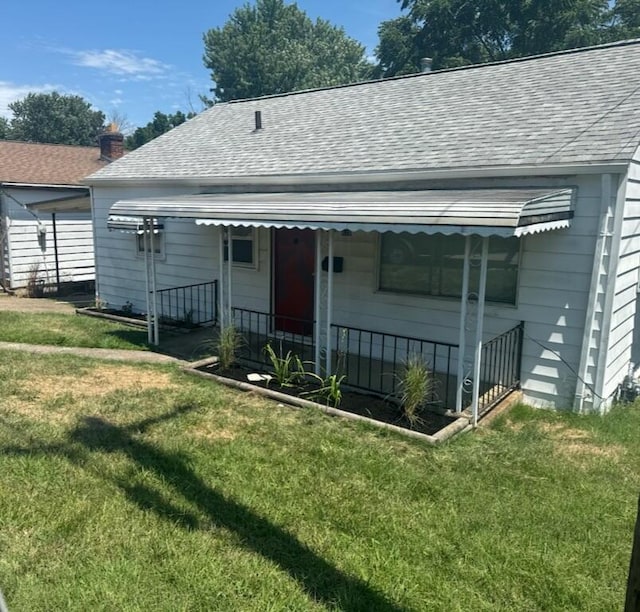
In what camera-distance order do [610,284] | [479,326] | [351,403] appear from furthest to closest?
[351,403] < [610,284] < [479,326]

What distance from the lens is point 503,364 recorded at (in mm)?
7020

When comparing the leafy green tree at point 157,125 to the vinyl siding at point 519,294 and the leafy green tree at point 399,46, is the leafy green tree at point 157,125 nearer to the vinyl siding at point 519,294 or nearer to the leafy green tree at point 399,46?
the leafy green tree at point 399,46

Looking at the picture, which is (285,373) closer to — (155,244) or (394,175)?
(394,175)

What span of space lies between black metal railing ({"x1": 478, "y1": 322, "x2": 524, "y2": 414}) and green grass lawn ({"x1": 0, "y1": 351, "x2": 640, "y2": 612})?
0.48 metres

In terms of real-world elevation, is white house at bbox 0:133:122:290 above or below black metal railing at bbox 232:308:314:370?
above

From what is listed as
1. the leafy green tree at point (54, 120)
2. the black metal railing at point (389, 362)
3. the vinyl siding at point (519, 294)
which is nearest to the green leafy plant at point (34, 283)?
the vinyl siding at point (519, 294)

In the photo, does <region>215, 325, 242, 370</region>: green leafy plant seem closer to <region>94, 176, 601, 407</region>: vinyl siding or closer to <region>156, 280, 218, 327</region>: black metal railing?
<region>94, 176, 601, 407</region>: vinyl siding

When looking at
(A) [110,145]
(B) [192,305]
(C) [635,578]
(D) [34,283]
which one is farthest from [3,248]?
(C) [635,578]

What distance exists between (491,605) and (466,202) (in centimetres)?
404

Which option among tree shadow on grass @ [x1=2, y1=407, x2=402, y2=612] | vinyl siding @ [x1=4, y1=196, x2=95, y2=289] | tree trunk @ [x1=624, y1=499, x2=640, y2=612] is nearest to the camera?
tree trunk @ [x1=624, y1=499, x2=640, y2=612]

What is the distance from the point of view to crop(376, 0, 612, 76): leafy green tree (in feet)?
104

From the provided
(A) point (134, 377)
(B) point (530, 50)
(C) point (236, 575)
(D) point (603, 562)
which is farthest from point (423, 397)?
(B) point (530, 50)

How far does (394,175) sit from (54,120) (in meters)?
65.5

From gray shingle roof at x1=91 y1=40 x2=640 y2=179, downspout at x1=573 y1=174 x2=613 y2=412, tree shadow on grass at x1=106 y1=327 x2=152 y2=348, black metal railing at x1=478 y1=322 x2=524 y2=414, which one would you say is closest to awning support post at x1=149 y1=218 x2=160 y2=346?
tree shadow on grass at x1=106 y1=327 x2=152 y2=348
